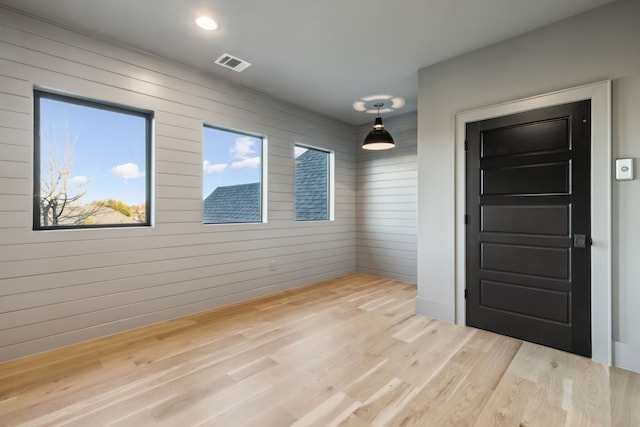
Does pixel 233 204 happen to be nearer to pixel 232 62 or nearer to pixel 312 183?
pixel 312 183

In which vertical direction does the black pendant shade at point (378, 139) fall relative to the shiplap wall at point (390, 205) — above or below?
above

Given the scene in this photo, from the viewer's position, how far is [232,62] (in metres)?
3.37

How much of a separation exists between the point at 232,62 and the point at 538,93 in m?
3.11

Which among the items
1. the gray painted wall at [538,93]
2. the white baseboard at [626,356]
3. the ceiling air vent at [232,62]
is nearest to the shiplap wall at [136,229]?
the ceiling air vent at [232,62]

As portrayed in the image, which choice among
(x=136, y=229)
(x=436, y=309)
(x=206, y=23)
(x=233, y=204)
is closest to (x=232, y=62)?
(x=206, y=23)

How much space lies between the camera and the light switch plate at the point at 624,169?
2.30 m

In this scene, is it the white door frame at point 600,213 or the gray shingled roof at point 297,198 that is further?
the gray shingled roof at point 297,198

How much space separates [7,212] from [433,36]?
13.2ft

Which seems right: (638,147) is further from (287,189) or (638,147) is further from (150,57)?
(150,57)

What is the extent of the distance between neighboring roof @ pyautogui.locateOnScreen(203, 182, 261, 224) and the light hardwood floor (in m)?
1.31

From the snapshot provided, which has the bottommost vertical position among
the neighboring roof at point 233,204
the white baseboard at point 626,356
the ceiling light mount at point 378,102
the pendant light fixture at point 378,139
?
the white baseboard at point 626,356

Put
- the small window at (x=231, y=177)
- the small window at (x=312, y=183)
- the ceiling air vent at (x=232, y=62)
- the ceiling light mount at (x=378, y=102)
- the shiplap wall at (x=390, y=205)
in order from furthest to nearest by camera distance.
Answer: the shiplap wall at (x=390, y=205) < the small window at (x=312, y=183) < the ceiling light mount at (x=378, y=102) < the small window at (x=231, y=177) < the ceiling air vent at (x=232, y=62)

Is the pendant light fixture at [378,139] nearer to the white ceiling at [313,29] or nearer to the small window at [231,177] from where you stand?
the white ceiling at [313,29]

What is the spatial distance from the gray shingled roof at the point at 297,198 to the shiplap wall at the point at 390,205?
2.67ft
